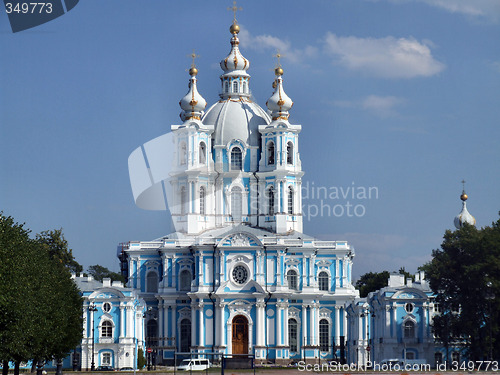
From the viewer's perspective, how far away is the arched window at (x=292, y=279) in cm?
10088

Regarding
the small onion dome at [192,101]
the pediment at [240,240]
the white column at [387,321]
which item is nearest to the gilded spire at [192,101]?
the small onion dome at [192,101]

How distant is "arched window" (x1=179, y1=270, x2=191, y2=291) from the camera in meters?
102

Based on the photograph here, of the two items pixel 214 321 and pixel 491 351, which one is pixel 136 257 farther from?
pixel 491 351

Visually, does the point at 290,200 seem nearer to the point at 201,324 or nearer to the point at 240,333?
the point at 240,333

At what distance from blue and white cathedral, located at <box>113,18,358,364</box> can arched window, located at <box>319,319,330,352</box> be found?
8 cm

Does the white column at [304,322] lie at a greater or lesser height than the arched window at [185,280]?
lesser

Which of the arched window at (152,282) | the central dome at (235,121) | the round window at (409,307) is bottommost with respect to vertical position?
the round window at (409,307)

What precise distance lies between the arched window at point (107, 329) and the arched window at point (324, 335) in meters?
17.3

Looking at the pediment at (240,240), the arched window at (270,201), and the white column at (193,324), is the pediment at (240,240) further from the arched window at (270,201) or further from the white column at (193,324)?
the arched window at (270,201)

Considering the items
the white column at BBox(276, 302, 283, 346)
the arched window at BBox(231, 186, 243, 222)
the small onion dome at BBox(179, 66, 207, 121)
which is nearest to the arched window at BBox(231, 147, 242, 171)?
the arched window at BBox(231, 186, 243, 222)

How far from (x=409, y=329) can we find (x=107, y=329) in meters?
22.2

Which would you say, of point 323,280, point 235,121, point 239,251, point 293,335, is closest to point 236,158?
point 235,121

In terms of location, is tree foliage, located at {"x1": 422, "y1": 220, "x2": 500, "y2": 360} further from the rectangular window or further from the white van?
the rectangular window

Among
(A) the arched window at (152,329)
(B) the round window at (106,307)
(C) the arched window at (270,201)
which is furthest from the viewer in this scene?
(C) the arched window at (270,201)
